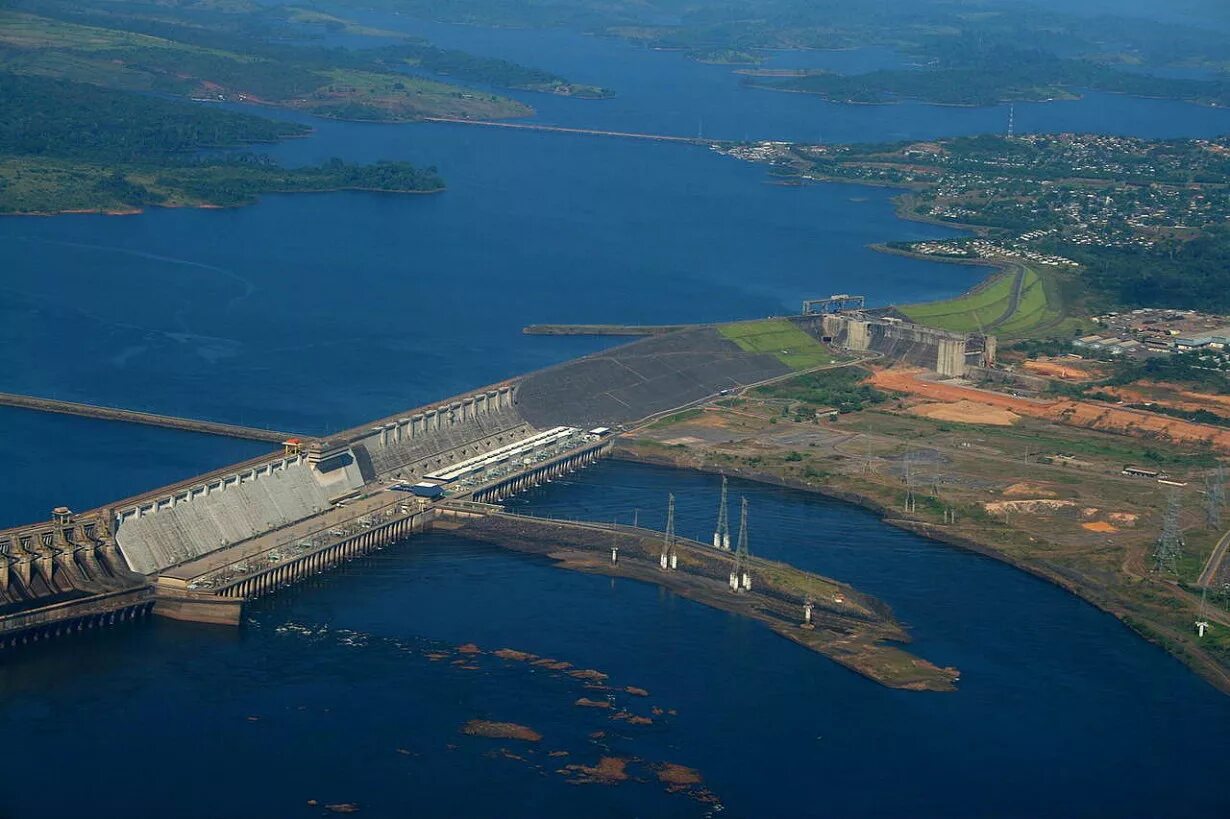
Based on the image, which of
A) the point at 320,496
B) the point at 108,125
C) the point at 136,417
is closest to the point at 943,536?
the point at 320,496

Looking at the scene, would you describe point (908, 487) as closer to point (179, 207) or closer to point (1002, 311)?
point (1002, 311)

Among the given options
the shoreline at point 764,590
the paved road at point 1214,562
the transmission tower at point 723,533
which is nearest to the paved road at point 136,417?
the shoreline at point 764,590

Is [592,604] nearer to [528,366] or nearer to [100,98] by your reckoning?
[528,366]

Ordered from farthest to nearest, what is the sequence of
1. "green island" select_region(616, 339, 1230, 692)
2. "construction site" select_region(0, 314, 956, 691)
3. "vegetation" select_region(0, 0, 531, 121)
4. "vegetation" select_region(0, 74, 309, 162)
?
A: "vegetation" select_region(0, 0, 531, 121) → "vegetation" select_region(0, 74, 309, 162) → "green island" select_region(616, 339, 1230, 692) → "construction site" select_region(0, 314, 956, 691)

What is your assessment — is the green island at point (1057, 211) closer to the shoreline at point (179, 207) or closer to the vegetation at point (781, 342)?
the vegetation at point (781, 342)

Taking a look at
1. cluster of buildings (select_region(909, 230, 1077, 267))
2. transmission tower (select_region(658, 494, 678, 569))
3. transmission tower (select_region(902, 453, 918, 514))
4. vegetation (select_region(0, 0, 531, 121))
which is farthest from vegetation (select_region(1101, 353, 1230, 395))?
vegetation (select_region(0, 0, 531, 121))

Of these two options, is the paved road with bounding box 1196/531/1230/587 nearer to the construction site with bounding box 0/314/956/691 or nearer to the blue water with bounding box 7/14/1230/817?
the blue water with bounding box 7/14/1230/817
